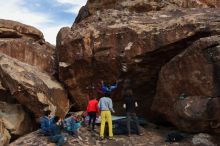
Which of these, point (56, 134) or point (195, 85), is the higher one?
point (195, 85)

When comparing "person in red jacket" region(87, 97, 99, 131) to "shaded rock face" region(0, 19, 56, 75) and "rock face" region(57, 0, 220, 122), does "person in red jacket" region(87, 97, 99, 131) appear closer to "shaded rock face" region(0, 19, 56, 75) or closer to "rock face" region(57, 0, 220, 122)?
"rock face" region(57, 0, 220, 122)

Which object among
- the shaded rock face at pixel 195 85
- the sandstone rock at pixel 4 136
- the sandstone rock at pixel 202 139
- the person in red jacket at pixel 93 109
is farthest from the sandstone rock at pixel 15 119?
the sandstone rock at pixel 202 139

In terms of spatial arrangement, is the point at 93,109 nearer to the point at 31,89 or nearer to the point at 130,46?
the point at 31,89

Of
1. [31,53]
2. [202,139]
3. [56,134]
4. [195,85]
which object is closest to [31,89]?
[56,134]

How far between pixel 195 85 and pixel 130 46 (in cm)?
459

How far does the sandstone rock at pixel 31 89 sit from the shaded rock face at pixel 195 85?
6.33 metres

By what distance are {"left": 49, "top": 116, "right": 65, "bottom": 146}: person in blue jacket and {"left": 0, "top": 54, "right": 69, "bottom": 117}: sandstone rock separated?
336 cm

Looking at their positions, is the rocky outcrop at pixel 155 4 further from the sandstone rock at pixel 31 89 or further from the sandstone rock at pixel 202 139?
the sandstone rock at pixel 202 139

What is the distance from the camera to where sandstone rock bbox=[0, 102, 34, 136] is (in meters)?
22.2

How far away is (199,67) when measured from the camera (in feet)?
61.8

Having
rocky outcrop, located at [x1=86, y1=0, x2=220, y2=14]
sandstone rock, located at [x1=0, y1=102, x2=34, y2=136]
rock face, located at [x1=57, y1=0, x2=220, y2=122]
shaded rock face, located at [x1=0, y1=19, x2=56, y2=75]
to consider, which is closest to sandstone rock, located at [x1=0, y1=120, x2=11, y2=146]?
sandstone rock, located at [x1=0, y1=102, x2=34, y2=136]

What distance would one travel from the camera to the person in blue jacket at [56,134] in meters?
17.8

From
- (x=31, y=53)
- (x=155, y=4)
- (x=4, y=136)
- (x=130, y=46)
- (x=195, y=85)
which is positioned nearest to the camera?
(x=195, y=85)

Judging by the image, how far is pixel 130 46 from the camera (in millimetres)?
21891
